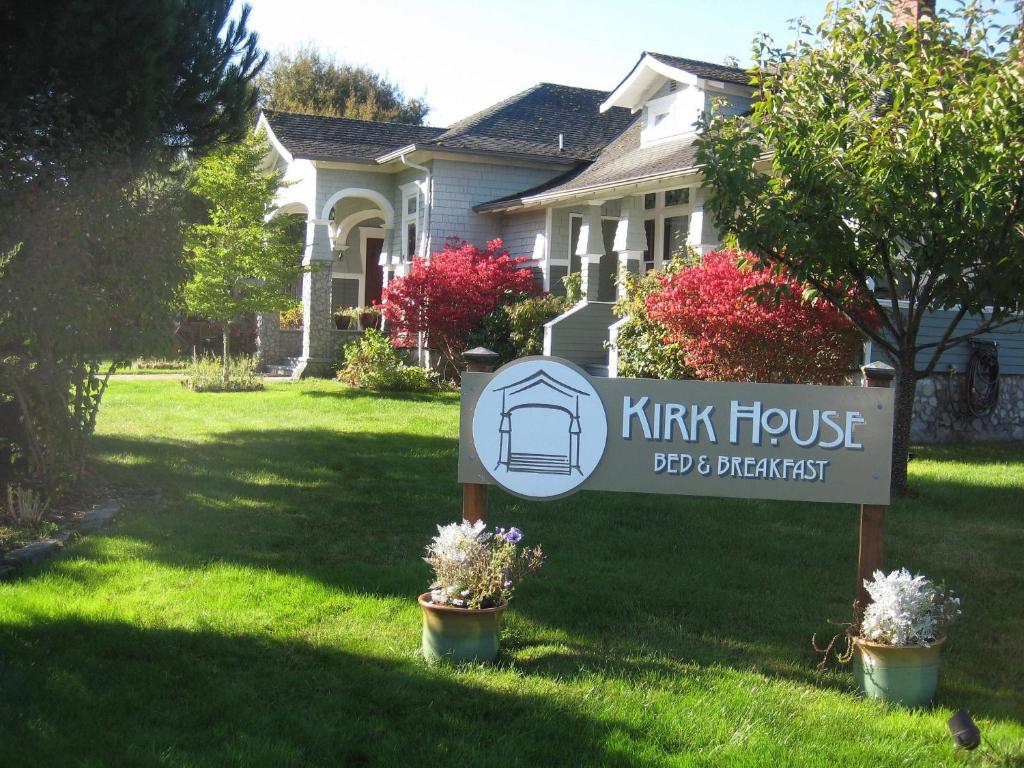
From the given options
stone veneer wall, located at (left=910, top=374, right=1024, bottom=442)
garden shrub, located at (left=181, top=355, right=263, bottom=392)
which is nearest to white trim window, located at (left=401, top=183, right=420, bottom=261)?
garden shrub, located at (left=181, top=355, right=263, bottom=392)

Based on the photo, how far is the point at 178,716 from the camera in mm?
4195

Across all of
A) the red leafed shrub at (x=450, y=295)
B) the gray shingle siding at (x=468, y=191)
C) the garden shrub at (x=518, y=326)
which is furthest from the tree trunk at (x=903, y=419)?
the gray shingle siding at (x=468, y=191)

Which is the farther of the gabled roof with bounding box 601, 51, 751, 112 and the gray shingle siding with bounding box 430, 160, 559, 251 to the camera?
the gray shingle siding with bounding box 430, 160, 559, 251

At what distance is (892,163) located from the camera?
7.77 m

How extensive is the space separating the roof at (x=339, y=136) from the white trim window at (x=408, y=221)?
39.2 inches

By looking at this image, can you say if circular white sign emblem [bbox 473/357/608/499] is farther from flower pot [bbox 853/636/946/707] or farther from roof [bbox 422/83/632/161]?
roof [bbox 422/83/632/161]

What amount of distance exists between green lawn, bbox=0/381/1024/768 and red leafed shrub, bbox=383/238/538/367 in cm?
836

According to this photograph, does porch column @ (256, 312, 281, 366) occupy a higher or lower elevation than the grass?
higher

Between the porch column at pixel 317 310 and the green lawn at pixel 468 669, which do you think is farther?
the porch column at pixel 317 310

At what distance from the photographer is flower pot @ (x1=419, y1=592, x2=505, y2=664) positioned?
4785 mm

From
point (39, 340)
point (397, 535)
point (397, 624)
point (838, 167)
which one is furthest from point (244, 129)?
point (397, 624)

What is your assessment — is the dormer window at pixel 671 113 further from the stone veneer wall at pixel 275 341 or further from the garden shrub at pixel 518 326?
the stone veneer wall at pixel 275 341

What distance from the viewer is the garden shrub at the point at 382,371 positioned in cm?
1711

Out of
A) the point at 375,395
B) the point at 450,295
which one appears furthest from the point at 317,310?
the point at 375,395
